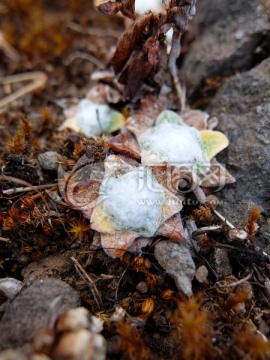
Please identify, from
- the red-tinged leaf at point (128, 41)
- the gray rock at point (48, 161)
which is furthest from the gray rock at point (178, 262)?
the red-tinged leaf at point (128, 41)

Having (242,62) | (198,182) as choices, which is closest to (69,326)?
(198,182)

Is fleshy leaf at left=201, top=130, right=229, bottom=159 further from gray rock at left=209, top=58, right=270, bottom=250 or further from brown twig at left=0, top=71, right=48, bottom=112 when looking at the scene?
brown twig at left=0, top=71, right=48, bottom=112

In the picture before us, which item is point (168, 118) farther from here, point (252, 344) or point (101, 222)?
point (252, 344)

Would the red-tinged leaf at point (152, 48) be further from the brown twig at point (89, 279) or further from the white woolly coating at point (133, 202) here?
the brown twig at point (89, 279)

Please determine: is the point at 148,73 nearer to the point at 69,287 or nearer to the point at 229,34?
the point at 229,34

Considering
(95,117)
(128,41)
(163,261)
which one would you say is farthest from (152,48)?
(163,261)

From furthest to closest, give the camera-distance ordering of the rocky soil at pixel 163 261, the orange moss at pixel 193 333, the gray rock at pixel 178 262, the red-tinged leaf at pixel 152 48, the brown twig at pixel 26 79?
1. the brown twig at pixel 26 79
2. the red-tinged leaf at pixel 152 48
3. the gray rock at pixel 178 262
4. the rocky soil at pixel 163 261
5. the orange moss at pixel 193 333
